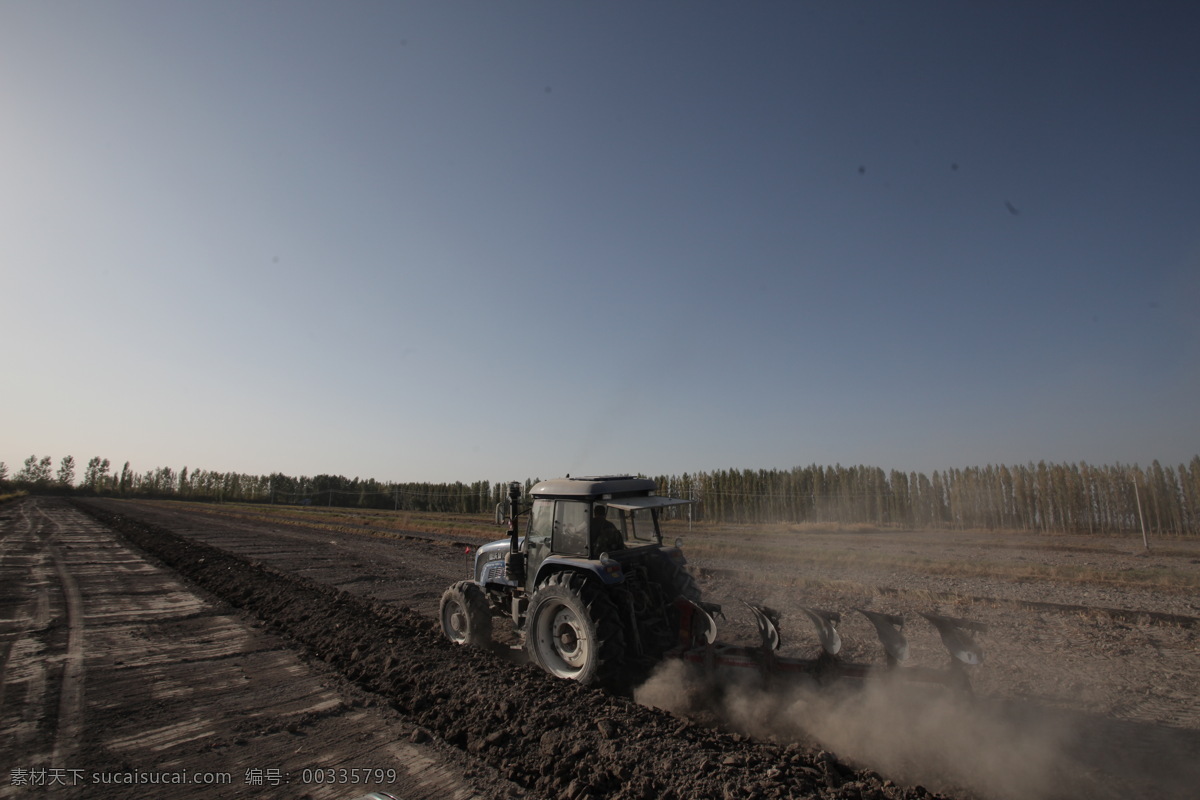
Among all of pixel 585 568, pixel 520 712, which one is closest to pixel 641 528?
pixel 585 568

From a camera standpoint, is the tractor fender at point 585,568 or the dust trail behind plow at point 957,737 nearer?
the dust trail behind plow at point 957,737

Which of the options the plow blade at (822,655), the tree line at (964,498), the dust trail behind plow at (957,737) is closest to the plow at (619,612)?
the plow blade at (822,655)

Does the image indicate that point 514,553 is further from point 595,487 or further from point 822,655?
point 822,655

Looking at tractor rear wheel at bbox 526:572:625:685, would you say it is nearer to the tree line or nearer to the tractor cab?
the tractor cab

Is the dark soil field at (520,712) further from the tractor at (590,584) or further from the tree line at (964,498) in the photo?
the tree line at (964,498)

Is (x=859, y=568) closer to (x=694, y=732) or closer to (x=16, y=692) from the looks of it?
(x=694, y=732)

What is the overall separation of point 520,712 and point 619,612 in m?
1.43

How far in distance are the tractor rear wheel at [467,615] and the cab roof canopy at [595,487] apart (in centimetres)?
186

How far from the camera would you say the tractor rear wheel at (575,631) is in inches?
218

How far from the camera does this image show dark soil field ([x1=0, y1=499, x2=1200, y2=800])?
4.13 m

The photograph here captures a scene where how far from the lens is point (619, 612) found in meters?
6.06

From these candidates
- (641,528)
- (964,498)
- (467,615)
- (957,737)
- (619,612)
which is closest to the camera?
(957,737)

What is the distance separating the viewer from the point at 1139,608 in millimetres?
10430

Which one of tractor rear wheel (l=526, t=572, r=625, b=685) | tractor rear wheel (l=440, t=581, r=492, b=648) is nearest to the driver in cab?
tractor rear wheel (l=526, t=572, r=625, b=685)
